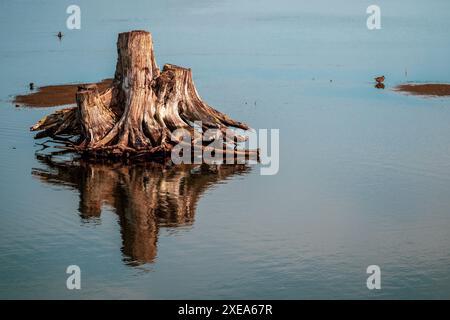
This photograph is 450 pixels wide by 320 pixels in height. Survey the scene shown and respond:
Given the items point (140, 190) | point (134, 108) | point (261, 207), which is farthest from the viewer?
point (134, 108)

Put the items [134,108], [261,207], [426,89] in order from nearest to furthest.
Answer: [261,207]
[134,108]
[426,89]

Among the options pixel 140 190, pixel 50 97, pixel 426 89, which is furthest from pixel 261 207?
pixel 426 89

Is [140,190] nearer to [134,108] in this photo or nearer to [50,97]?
[134,108]

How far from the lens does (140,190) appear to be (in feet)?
121

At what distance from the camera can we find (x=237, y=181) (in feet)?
127

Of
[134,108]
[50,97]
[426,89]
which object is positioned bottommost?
[134,108]

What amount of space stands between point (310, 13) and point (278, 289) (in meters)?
100

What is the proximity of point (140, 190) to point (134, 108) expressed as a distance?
683cm

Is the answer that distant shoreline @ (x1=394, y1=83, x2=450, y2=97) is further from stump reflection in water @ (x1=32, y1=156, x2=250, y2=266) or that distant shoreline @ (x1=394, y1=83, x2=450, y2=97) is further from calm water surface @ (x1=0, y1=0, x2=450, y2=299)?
stump reflection in water @ (x1=32, y1=156, x2=250, y2=266)

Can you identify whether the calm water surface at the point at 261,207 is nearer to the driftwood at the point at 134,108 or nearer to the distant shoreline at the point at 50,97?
the distant shoreline at the point at 50,97

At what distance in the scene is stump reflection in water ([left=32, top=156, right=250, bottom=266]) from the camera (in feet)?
102

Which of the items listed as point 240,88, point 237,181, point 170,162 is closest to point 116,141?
point 170,162

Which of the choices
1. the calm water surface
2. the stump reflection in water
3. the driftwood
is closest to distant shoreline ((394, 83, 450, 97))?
the calm water surface

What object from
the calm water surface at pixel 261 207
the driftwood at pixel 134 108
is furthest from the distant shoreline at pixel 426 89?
the driftwood at pixel 134 108
